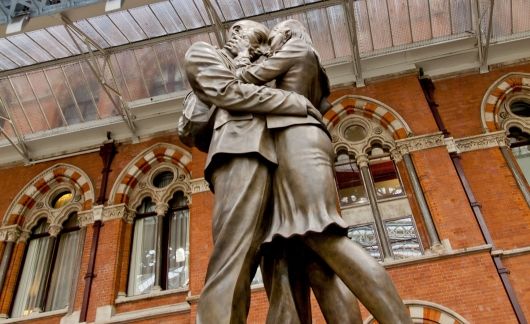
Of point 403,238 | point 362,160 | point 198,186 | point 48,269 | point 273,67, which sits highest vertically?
point 362,160

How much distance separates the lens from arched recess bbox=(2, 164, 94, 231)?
9.05 meters

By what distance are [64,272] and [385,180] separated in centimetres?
612

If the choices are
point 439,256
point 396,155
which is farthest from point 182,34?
point 439,256

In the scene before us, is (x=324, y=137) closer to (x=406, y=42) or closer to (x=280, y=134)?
(x=280, y=134)

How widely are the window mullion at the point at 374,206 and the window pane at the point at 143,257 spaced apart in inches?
156

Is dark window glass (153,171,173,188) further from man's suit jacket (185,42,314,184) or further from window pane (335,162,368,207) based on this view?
man's suit jacket (185,42,314,184)

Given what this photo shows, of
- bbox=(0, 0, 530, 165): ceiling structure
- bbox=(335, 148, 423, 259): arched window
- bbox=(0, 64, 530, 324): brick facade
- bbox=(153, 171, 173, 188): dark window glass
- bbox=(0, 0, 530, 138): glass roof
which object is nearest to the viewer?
bbox=(0, 64, 530, 324): brick facade

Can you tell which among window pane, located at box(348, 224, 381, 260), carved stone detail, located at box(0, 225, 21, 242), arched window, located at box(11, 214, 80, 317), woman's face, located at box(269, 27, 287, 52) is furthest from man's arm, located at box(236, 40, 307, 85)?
carved stone detail, located at box(0, 225, 21, 242)

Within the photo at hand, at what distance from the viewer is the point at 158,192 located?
29.4ft

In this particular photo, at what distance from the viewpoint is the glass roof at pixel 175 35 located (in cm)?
820

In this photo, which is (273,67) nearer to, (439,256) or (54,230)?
(439,256)

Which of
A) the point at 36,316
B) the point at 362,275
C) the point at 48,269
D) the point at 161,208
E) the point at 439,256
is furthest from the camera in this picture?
the point at 161,208

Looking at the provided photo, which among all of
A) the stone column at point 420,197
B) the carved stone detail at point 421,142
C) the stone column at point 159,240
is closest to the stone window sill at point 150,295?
the stone column at point 159,240

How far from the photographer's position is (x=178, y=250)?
842 centimetres
